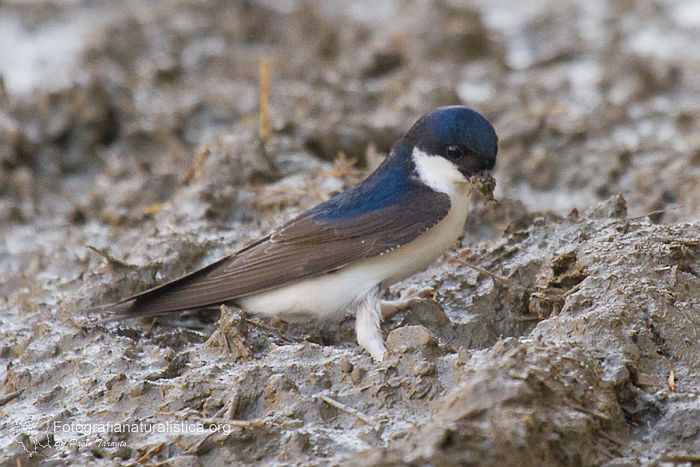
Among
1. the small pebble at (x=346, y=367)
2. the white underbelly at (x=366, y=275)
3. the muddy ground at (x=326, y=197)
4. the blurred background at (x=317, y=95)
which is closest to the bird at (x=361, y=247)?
the white underbelly at (x=366, y=275)

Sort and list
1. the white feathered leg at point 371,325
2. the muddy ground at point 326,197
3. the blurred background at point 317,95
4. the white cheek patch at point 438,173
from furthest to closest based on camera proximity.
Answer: the blurred background at point 317,95
the white cheek patch at point 438,173
the white feathered leg at point 371,325
the muddy ground at point 326,197

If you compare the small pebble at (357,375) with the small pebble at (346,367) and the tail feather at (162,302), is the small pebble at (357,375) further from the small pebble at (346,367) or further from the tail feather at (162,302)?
the tail feather at (162,302)

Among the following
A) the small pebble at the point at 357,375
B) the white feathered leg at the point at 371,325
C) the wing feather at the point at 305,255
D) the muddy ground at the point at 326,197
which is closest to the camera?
the muddy ground at the point at 326,197

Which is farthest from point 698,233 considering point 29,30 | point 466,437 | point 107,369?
point 29,30

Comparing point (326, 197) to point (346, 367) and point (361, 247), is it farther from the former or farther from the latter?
point (346, 367)

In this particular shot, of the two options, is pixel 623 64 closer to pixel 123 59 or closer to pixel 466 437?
pixel 123 59

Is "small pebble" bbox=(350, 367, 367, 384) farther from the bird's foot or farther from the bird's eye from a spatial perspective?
the bird's eye

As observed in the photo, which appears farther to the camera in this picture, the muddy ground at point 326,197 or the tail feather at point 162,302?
the tail feather at point 162,302
